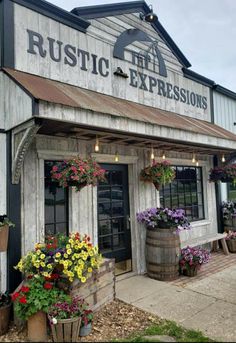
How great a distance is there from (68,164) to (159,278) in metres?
2.66

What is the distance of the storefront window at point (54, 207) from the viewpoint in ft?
13.9

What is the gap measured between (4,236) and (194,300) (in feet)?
9.18

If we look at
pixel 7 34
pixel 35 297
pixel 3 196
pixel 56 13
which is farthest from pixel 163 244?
pixel 56 13

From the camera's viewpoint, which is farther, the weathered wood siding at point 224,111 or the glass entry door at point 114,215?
the weathered wood siding at point 224,111

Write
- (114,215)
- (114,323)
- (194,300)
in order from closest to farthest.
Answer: (114,323), (194,300), (114,215)

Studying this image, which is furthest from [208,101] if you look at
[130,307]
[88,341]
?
[88,341]

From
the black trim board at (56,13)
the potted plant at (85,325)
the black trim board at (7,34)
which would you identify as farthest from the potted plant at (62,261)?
the black trim board at (56,13)

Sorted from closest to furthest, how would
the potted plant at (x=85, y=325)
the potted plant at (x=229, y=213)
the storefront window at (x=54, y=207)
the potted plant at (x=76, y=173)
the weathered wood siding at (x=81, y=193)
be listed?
1. the potted plant at (x=85, y=325)
2. the potted plant at (x=76, y=173)
3. the weathered wood siding at (x=81, y=193)
4. the storefront window at (x=54, y=207)
5. the potted plant at (x=229, y=213)

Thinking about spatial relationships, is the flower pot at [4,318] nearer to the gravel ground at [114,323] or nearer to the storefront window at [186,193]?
the gravel ground at [114,323]

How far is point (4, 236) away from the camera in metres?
3.32

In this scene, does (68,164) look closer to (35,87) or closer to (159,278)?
(35,87)

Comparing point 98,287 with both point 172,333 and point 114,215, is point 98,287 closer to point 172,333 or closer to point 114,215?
point 172,333

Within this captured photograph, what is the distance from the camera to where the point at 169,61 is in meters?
6.53

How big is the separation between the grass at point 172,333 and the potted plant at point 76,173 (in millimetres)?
1897
